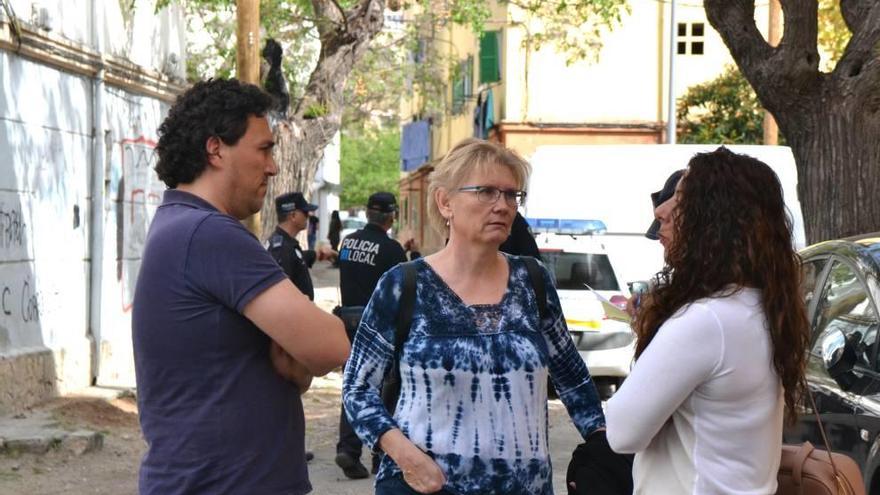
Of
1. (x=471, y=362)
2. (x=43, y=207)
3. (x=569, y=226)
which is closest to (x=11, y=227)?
(x=43, y=207)

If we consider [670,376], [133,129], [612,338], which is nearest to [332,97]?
[133,129]

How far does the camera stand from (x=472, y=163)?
4.18 m

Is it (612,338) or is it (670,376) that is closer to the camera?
(670,376)

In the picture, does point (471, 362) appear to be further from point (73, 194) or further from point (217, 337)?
point (73, 194)

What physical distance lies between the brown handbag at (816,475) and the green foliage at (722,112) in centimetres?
2583

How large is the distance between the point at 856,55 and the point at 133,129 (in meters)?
7.83

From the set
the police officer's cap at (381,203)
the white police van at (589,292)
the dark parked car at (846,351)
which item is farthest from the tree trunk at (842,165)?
the dark parked car at (846,351)

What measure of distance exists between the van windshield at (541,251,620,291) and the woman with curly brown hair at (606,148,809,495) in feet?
37.0

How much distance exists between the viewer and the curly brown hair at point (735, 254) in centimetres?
323

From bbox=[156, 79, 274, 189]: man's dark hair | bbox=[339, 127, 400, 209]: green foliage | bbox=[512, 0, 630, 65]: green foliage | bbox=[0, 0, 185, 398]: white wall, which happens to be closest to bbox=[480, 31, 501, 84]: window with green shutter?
bbox=[512, 0, 630, 65]: green foliage

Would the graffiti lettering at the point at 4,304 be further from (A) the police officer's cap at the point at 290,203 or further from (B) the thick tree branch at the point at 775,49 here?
(B) the thick tree branch at the point at 775,49

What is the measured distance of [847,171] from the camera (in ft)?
34.3

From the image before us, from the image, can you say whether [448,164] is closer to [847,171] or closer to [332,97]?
[847,171]

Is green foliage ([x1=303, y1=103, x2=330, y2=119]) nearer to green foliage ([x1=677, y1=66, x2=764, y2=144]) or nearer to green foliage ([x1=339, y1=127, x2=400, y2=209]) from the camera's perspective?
green foliage ([x1=677, y1=66, x2=764, y2=144])
